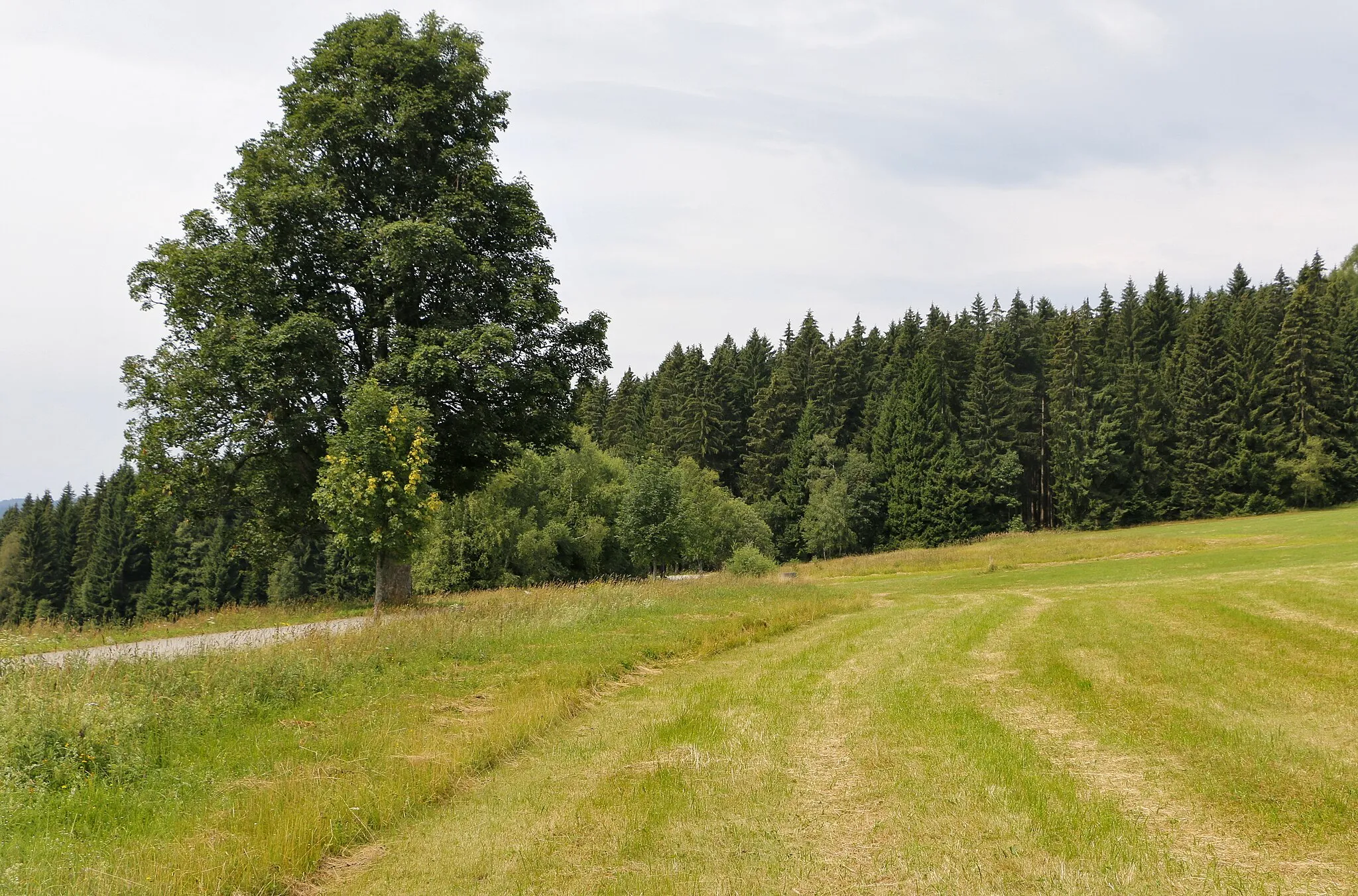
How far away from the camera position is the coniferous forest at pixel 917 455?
2404 inches

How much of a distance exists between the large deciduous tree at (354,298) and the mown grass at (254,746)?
27.9 feet

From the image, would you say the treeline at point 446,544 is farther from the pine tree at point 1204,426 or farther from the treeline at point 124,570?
the pine tree at point 1204,426

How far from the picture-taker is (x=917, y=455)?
76062 millimetres

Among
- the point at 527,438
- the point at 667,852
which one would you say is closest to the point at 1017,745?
the point at 667,852

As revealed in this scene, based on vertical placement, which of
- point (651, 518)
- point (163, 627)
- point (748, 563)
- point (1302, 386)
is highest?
point (1302, 386)

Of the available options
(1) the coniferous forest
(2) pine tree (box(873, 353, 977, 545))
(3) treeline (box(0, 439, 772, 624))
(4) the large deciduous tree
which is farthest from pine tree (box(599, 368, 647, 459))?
(4) the large deciduous tree

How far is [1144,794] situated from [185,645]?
14.8 m

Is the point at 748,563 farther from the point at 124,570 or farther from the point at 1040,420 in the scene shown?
the point at 124,570

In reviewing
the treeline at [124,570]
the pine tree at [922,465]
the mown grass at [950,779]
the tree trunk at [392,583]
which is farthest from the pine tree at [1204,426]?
the treeline at [124,570]

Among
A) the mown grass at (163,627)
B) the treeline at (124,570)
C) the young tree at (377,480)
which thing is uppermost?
the young tree at (377,480)

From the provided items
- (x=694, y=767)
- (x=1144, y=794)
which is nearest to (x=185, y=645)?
(x=694, y=767)

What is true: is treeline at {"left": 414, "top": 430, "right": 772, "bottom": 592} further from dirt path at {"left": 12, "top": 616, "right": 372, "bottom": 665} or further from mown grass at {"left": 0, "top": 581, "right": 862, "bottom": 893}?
mown grass at {"left": 0, "top": 581, "right": 862, "bottom": 893}

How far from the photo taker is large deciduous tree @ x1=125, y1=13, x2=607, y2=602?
64.8ft

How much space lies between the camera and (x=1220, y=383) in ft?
229
